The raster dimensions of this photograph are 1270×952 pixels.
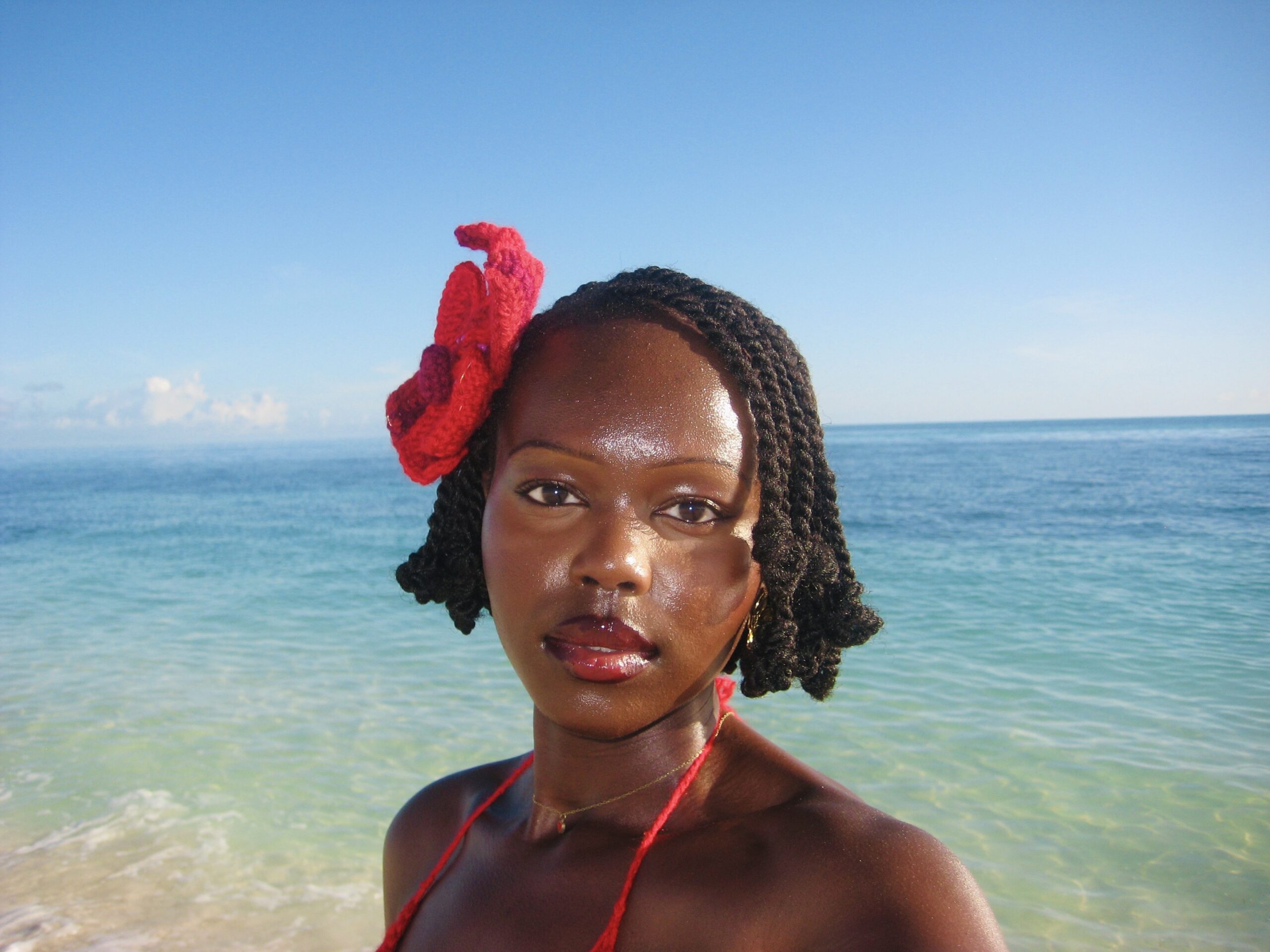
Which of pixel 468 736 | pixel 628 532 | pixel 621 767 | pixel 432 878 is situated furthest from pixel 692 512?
pixel 468 736

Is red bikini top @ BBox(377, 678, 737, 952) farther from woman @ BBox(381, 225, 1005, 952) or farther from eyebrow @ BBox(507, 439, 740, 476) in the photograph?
eyebrow @ BBox(507, 439, 740, 476)

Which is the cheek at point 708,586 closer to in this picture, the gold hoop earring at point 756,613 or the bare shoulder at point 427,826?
the gold hoop earring at point 756,613

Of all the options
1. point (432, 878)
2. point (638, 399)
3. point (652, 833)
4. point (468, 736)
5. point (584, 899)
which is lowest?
point (468, 736)

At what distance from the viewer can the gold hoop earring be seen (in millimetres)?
1540

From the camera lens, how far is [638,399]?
4.68 ft

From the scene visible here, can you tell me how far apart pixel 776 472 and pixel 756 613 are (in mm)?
252

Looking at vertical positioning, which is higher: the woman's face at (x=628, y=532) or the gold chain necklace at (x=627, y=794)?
the woman's face at (x=628, y=532)

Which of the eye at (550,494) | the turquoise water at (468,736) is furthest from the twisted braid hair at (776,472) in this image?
the turquoise water at (468,736)

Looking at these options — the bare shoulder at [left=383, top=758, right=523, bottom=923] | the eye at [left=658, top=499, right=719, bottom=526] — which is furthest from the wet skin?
the bare shoulder at [left=383, top=758, right=523, bottom=923]

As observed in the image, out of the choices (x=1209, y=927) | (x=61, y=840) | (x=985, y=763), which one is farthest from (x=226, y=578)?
(x=1209, y=927)

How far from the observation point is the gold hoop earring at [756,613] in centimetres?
154

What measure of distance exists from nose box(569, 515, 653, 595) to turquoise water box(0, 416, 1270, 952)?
2.98 metres

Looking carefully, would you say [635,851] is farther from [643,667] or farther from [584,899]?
[643,667]

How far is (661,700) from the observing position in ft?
4.71
